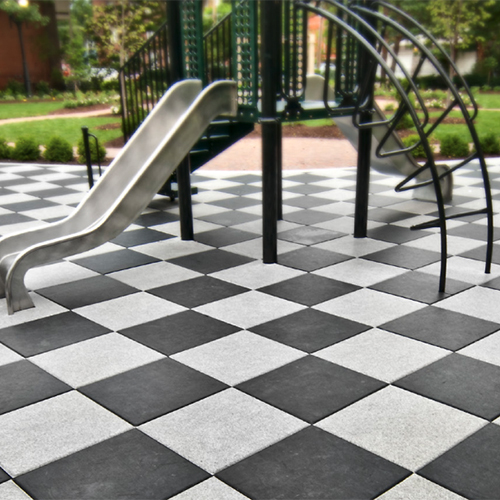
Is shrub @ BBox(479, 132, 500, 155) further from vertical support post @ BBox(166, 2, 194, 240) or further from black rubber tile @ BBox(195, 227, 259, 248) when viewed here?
vertical support post @ BBox(166, 2, 194, 240)

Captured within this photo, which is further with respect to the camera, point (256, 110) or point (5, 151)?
point (5, 151)

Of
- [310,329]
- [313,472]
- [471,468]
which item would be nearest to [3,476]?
[313,472]

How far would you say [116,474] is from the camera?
7.64 ft

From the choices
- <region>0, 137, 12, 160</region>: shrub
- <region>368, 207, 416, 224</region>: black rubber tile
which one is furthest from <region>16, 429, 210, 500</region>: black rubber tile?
<region>0, 137, 12, 160</region>: shrub

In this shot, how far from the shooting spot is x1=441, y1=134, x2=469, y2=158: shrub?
9867mm

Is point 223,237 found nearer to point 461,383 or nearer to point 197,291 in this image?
point 197,291

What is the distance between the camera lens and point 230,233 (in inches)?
229

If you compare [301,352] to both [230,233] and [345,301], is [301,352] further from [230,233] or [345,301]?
[230,233]

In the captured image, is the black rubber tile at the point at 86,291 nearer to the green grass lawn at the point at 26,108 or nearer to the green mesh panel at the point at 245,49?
the green mesh panel at the point at 245,49

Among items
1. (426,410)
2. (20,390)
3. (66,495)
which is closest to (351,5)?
(426,410)

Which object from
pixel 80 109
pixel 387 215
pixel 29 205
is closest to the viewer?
pixel 387 215

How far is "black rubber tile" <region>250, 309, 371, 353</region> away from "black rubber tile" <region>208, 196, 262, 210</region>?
317 centimetres

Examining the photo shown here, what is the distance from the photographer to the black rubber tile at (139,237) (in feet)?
18.3

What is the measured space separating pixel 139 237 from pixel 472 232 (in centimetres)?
304
